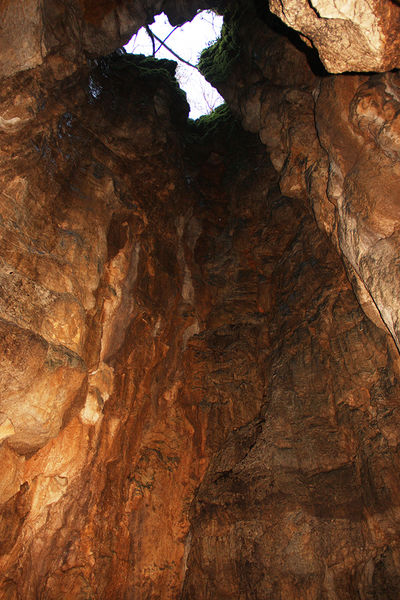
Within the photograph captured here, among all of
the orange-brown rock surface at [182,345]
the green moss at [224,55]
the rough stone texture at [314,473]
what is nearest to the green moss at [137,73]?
the orange-brown rock surface at [182,345]

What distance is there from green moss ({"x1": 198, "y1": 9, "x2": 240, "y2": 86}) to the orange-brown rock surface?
1.93m

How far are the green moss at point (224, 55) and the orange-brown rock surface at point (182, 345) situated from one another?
6.32ft

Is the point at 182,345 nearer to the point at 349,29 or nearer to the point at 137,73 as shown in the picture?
the point at 349,29

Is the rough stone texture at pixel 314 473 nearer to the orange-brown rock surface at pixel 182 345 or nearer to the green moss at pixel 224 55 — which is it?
the orange-brown rock surface at pixel 182 345

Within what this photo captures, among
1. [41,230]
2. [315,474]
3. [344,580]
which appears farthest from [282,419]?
[41,230]

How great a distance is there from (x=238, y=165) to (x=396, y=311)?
26.5 feet

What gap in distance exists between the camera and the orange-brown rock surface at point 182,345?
5.95 meters

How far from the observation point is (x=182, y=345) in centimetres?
945

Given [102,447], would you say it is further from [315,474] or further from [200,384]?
[315,474]

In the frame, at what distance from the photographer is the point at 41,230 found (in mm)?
6957

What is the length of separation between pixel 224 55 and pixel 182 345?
9.48 m

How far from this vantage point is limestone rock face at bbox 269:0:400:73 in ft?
12.5

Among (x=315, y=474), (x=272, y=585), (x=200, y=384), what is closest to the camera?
(x=272, y=585)

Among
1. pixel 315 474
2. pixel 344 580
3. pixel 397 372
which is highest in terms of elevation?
pixel 397 372
